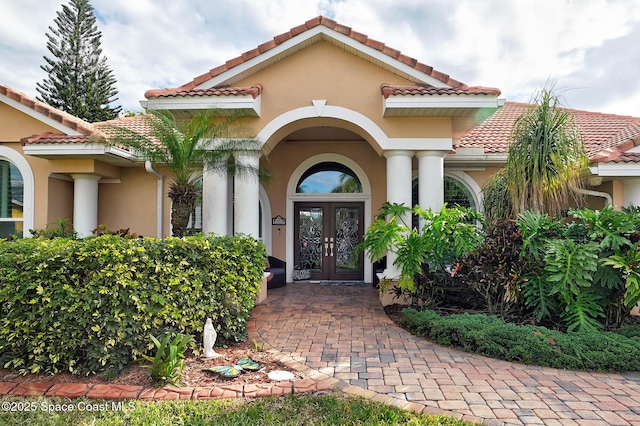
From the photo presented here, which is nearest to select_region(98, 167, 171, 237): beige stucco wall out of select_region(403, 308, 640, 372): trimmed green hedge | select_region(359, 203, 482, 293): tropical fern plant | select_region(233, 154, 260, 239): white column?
select_region(233, 154, 260, 239): white column

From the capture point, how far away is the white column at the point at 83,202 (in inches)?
440

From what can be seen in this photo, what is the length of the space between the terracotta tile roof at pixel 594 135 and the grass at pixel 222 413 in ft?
26.6

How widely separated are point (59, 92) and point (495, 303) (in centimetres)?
3134

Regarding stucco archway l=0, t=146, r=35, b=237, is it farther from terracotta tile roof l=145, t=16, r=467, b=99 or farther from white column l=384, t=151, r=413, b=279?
white column l=384, t=151, r=413, b=279

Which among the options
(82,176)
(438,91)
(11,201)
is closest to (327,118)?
(438,91)

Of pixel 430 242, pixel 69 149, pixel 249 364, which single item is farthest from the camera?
pixel 69 149

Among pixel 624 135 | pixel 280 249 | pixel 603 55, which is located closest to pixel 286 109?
pixel 280 249

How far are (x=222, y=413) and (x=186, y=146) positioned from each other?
5714 mm

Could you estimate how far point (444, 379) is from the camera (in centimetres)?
482

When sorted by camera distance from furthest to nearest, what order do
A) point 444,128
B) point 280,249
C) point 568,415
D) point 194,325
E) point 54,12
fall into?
point 54,12, point 280,249, point 444,128, point 194,325, point 568,415

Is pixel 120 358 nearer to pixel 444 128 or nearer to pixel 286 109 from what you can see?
pixel 286 109

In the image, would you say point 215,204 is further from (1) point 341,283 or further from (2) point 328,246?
(1) point 341,283

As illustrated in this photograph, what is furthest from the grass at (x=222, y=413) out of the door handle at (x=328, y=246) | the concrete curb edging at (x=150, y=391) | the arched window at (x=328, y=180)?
the arched window at (x=328, y=180)

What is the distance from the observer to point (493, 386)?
4.62 meters
